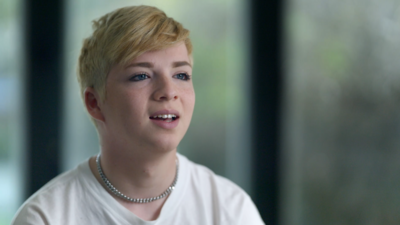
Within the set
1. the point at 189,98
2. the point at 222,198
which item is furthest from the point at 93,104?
the point at 222,198

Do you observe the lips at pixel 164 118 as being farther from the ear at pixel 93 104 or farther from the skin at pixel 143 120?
the ear at pixel 93 104

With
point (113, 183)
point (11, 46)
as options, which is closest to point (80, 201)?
point (113, 183)

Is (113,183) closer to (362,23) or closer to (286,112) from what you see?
(286,112)

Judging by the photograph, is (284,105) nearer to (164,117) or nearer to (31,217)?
(164,117)

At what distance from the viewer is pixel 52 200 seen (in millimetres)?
1088

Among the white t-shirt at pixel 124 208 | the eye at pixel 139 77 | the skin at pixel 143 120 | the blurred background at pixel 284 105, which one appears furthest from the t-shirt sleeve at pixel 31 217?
the blurred background at pixel 284 105

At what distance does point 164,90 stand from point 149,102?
5cm

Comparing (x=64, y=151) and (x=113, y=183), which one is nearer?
(x=113, y=183)

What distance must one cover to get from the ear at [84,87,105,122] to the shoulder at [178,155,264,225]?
1.14 ft

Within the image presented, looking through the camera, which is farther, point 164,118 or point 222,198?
point 222,198

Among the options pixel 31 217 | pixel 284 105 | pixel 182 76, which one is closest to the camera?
pixel 31 217

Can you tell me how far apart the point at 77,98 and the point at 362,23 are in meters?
A: 1.58

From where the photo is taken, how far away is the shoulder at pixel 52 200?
3.43ft

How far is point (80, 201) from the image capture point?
43.9 inches
